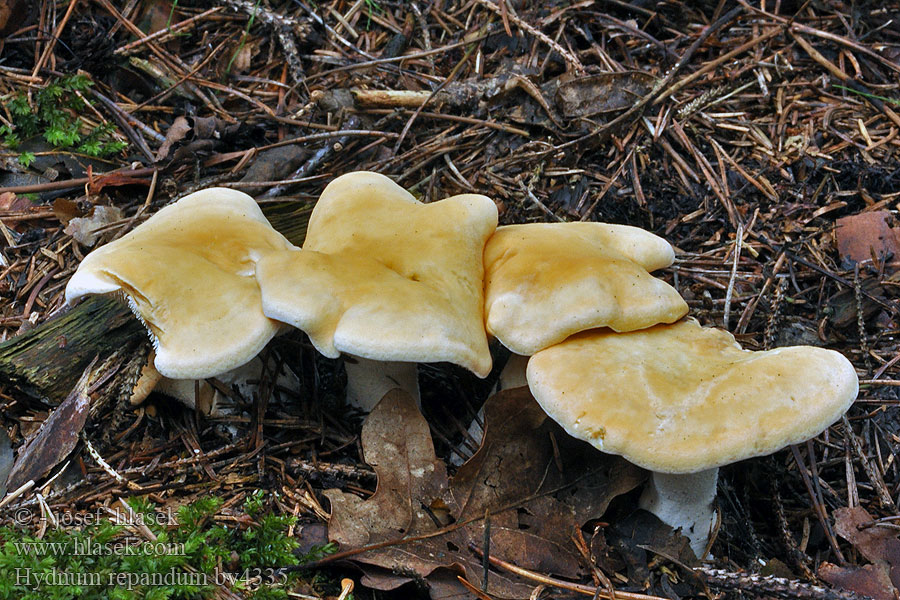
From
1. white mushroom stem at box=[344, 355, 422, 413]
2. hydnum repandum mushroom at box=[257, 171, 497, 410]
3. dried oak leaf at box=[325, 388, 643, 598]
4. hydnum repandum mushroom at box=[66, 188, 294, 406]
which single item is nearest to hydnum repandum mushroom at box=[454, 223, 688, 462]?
hydnum repandum mushroom at box=[257, 171, 497, 410]

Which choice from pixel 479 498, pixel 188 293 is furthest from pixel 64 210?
pixel 479 498

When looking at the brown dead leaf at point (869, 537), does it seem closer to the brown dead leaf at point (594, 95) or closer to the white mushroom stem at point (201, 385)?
the white mushroom stem at point (201, 385)

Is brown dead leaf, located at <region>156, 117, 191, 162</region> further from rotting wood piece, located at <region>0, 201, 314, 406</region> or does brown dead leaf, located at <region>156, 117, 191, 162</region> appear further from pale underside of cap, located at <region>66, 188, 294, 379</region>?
pale underside of cap, located at <region>66, 188, 294, 379</region>

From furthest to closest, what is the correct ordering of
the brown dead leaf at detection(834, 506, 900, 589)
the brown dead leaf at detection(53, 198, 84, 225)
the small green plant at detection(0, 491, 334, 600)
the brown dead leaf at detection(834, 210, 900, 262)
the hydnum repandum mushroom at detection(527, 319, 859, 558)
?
the brown dead leaf at detection(53, 198, 84, 225) < the brown dead leaf at detection(834, 210, 900, 262) < the brown dead leaf at detection(834, 506, 900, 589) < the hydnum repandum mushroom at detection(527, 319, 859, 558) < the small green plant at detection(0, 491, 334, 600)

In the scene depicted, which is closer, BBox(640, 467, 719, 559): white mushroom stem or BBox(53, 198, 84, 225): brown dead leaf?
BBox(640, 467, 719, 559): white mushroom stem

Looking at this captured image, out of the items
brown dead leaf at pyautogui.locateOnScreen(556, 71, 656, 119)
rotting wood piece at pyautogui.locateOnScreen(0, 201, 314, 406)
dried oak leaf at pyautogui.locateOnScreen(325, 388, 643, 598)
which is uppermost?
brown dead leaf at pyautogui.locateOnScreen(556, 71, 656, 119)

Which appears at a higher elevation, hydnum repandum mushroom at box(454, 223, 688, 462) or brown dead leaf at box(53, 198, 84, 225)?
hydnum repandum mushroom at box(454, 223, 688, 462)

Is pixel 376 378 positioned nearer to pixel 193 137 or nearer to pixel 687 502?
pixel 687 502
